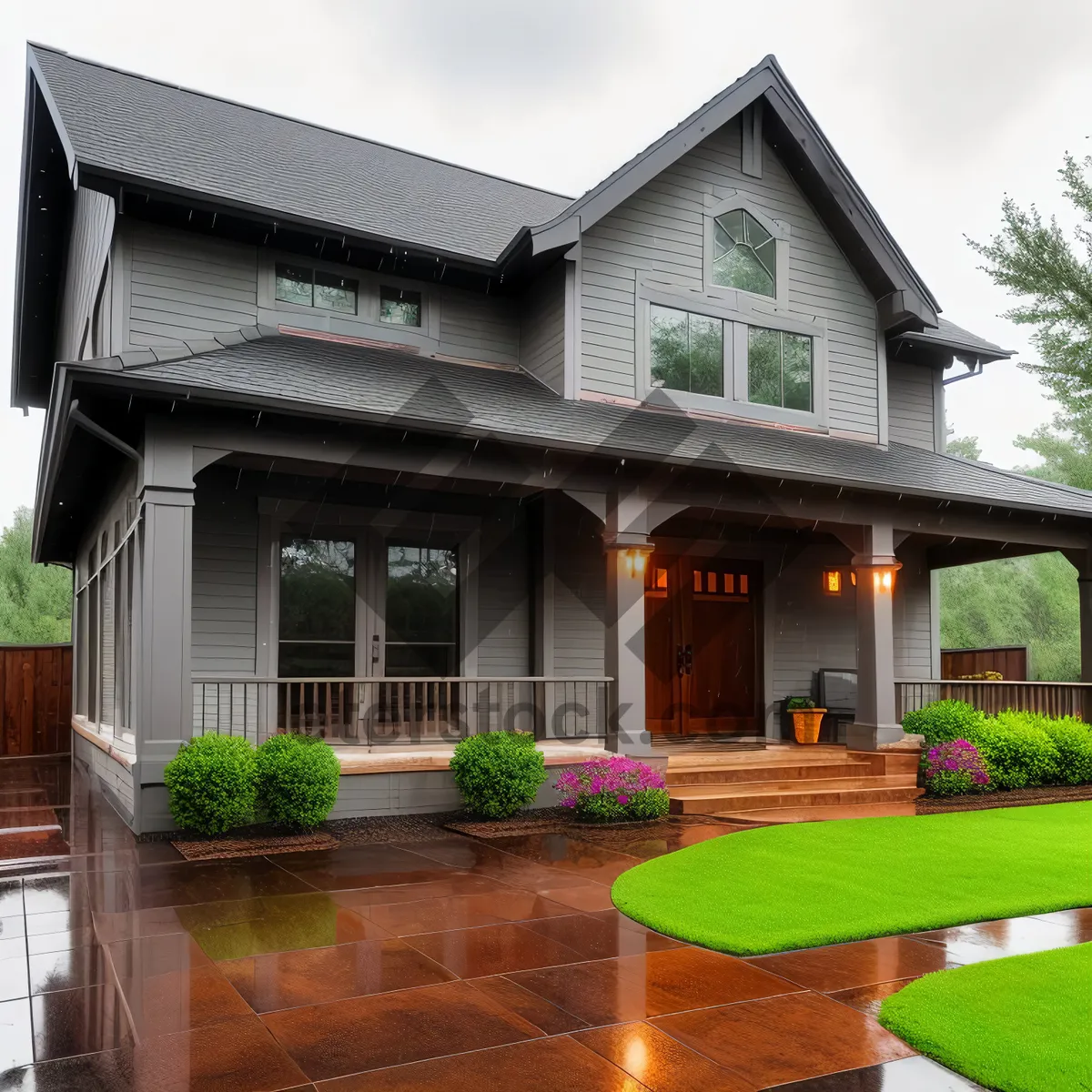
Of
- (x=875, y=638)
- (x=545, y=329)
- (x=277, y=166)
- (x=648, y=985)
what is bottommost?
(x=648, y=985)

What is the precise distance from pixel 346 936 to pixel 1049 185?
85363 mm

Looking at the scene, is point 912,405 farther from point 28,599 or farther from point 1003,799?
point 28,599

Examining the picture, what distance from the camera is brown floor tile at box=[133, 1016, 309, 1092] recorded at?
3576mm

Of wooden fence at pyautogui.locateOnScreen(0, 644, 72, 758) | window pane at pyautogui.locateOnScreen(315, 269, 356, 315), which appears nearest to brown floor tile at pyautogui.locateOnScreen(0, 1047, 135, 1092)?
window pane at pyautogui.locateOnScreen(315, 269, 356, 315)

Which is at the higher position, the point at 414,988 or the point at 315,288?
the point at 315,288

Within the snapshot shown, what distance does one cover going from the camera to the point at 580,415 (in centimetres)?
1078

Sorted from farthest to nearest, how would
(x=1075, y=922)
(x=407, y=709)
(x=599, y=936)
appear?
(x=407, y=709) < (x=1075, y=922) < (x=599, y=936)

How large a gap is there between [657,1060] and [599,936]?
1.71m

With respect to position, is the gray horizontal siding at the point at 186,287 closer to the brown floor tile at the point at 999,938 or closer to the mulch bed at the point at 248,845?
the mulch bed at the point at 248,845

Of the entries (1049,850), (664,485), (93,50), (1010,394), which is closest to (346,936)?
(1049,850)

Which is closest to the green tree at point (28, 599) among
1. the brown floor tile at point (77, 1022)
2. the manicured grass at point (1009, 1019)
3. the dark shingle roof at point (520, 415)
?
the dark shingle roof at point (520, 415)

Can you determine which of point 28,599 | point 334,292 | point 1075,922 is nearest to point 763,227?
point 334,292

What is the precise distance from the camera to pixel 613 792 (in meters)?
9.19

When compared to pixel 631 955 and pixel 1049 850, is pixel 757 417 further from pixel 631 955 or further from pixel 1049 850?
pixel 631 955
